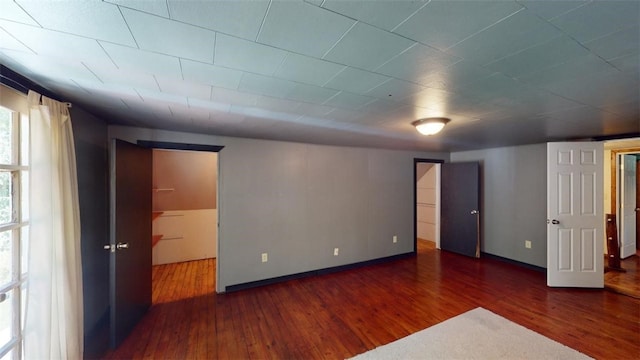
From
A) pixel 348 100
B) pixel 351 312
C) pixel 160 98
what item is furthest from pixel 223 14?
pixel 351 312

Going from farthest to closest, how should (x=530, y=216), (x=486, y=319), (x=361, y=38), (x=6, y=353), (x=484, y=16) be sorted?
1. (x=530, y=216)
2. (x=486, y=319)
3. (x=6, y=353)
4. (x=361, y=38)
5. (x=484, y=16)

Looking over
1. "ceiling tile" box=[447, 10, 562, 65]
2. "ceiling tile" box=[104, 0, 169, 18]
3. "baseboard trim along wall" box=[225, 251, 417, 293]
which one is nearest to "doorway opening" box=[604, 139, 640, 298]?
"baseboard trim along wall" box=[225, 251, 417, 293]

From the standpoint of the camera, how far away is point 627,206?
14.9ft

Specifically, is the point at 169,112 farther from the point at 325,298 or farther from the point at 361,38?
the point at 325,298

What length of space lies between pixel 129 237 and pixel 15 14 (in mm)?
2104

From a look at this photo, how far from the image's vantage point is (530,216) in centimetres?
416

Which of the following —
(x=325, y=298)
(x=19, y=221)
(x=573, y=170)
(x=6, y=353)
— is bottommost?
(x=325, y=298)

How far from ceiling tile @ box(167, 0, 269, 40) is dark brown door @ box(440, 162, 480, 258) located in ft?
16.5

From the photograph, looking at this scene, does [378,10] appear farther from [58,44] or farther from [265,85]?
[58,44]

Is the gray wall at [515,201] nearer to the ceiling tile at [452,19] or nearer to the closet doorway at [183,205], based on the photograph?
the ceiling tile at [452,19]

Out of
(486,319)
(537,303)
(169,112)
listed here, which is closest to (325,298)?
(486,319)

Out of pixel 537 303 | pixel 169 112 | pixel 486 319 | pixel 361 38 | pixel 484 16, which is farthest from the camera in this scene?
pixel 537 303

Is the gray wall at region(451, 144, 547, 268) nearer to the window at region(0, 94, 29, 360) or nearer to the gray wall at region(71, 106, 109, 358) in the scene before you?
the gray wall at region(71, 106, 109, 358)

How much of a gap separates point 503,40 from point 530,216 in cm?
433
